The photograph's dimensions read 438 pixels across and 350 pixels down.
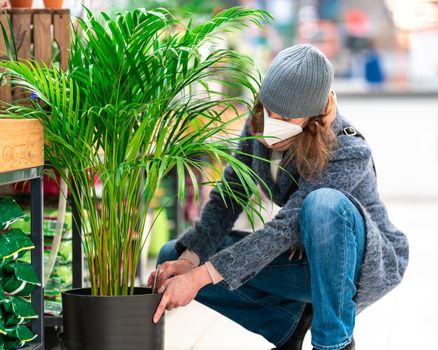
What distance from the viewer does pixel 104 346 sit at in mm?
1933

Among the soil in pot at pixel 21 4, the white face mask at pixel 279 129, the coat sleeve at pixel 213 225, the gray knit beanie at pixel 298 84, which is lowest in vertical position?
the coat sleeve at pixel 213 225

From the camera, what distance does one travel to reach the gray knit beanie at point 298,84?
2.08 metres

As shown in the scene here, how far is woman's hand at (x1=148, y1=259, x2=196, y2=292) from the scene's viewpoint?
2125 mm

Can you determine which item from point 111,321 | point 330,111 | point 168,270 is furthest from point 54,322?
point 330,111

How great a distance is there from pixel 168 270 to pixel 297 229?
1.13 ft

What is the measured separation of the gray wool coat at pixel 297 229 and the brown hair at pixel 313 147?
0.02 meters

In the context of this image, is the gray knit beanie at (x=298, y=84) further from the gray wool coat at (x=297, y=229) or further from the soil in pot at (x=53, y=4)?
the soil in pot at (x=53, y=4)

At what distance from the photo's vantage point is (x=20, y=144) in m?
1.83

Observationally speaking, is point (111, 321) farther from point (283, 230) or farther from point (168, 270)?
point (283, 230)

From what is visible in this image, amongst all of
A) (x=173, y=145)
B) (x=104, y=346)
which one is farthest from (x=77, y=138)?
(x=104, y=346)

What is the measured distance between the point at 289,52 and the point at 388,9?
6.58m

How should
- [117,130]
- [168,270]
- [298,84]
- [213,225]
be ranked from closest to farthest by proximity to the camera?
[117,130] → [298,84] → [168,270] → [213,225]

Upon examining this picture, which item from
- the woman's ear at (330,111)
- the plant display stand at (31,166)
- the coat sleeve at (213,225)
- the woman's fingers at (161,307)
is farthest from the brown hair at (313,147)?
the plant display stand at (31,166)

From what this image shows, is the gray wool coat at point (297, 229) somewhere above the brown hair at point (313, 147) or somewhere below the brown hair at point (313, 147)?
below
